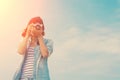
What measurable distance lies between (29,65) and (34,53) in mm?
107

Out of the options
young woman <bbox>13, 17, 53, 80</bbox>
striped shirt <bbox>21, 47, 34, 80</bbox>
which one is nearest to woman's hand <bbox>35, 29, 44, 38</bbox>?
Result: young woman <bbox>13, 17, 53, 80</bbox>

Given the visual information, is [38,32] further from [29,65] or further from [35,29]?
[29,65]

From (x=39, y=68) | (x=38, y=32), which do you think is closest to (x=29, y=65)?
(x=39, y=68)

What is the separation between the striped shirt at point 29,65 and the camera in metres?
2.91

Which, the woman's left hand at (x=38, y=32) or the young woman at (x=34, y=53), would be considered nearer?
the young woman at (x=34, y=53)

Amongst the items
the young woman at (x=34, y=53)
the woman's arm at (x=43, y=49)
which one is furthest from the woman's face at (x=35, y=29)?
the woman's arm at (x=43, y=49)

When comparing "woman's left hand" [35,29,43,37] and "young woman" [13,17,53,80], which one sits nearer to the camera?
"young woman" [13,17,53,80]

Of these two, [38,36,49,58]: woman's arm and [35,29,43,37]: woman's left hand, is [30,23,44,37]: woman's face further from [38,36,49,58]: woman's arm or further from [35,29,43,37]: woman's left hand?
[38,36,49,58]: woman's arm

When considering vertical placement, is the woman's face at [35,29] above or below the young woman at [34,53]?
above

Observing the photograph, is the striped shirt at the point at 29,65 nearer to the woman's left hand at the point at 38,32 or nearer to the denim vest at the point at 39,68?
the denim vest at the point at 39,68

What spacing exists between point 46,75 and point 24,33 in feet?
1.37

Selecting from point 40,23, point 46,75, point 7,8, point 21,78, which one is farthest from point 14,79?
point 7,8

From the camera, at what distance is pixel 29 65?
9.61 feet

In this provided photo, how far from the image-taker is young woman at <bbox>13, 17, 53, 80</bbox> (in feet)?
9.50
